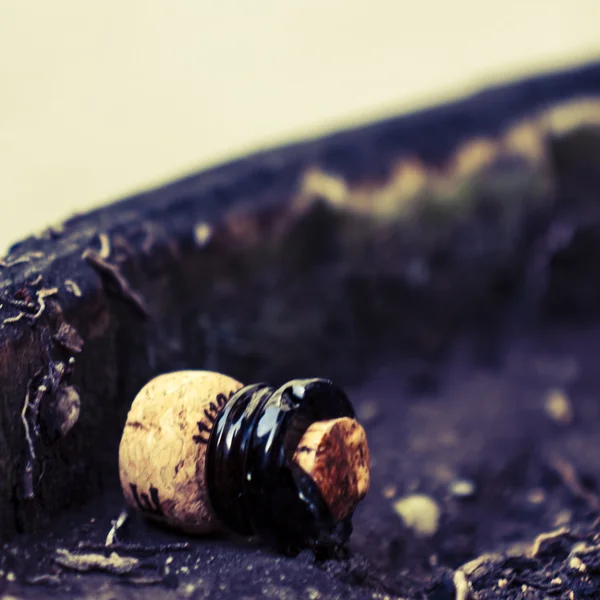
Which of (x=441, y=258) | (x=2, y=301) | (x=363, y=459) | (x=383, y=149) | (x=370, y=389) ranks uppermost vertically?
(x=383, y=149)

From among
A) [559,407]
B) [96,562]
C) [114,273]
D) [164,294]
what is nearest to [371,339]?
[559,407]

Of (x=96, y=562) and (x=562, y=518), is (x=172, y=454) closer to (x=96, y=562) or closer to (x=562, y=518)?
(x=96, y=562)

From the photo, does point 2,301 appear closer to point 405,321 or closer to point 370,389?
point 370,389

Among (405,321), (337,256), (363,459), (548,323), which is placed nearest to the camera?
(363,459)

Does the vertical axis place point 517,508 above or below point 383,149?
below

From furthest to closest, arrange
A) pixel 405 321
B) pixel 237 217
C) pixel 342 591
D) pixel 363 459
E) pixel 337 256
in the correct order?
1. pixel 405 321
2. pixel 337 256
3. pixel 237 217
4. pixel 363 459
5. pixel 342 591

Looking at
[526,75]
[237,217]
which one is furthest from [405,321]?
[526,75]

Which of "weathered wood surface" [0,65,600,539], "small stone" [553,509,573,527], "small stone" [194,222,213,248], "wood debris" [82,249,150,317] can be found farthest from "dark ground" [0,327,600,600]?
"small stone" [194,222,213,248]
